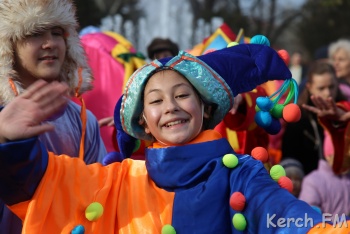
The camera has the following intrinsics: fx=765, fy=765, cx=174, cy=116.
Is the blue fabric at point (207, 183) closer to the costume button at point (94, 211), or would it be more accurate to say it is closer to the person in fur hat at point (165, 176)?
the person in fur hat at point (165, 176)

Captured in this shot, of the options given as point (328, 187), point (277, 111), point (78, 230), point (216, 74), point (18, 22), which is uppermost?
point (18, 22)

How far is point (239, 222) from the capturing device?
2820mm

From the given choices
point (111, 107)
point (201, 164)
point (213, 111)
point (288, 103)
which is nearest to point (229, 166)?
point (201, 164)

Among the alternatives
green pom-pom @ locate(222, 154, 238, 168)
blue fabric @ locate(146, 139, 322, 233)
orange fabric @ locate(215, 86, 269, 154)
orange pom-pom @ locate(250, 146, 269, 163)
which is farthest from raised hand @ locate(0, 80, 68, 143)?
orange fabric @ locate(215, 86, 269, 154)

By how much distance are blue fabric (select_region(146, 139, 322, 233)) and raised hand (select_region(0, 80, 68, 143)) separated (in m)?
0.55

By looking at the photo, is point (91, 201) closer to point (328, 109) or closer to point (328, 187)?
point (328, 109)

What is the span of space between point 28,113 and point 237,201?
2.71ft

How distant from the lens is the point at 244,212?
286 cm

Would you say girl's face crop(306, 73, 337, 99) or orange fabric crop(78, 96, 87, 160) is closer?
orange fabric crop(78, 96, 87, 160)

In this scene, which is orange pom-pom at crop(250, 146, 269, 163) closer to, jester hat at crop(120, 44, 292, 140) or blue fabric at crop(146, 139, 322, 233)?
blue fabric at crop(146, 139, 322, 233)

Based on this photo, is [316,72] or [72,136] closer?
[72,136]

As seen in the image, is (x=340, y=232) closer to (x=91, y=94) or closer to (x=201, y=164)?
(x=201, y=164)

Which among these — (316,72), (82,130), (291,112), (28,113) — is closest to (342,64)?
(316,72)

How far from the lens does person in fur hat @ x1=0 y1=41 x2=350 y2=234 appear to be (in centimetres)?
284
